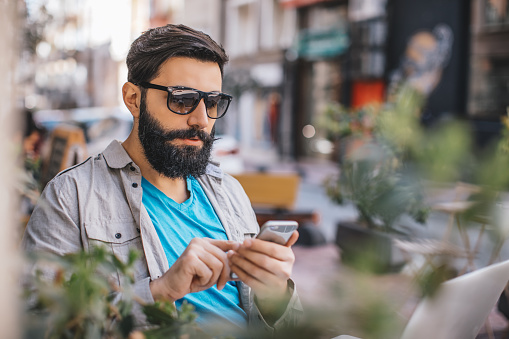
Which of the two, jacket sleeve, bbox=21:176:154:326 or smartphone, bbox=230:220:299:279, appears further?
jacket sleeve, bbox=21:176:154:326

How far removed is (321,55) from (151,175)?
17568mm

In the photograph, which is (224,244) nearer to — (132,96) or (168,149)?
(168,149)

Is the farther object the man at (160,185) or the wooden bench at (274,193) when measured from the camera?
the wooden bench at (274,193)

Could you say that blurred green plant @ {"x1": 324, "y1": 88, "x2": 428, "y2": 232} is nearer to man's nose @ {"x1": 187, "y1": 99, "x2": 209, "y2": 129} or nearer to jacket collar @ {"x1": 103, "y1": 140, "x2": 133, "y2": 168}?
man's nose @ {"x1": 187, "y1": 99, "x2": 209, "y2": 129}

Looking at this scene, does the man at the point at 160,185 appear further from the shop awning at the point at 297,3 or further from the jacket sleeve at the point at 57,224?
the shop awning at the point at 297,3

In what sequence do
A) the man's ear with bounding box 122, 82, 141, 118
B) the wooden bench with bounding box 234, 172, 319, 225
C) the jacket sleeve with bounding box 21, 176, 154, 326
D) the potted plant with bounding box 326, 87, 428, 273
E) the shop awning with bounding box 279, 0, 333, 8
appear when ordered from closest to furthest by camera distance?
the potted plant with bounding box 326, 87, 428, 273 → the jacket sleeve with bounding box 21, 176, 154, 326 → the man's ear with bounding box 122, 82, 141, 118 → the wooden bench with bounding box 234, 172, 319, 225 → the shop awning with bounding box 279, 0, 333, 8

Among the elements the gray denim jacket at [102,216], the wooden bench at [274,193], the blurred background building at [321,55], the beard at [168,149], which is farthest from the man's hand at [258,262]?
the wooden bench at [274,193]

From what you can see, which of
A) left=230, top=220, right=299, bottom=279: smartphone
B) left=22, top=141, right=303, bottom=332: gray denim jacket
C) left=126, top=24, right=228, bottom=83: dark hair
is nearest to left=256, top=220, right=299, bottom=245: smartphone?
left=230, top=220, right=299, bottom=279: smartphone

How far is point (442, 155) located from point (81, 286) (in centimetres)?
47

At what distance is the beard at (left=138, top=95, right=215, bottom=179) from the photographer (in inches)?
69.3

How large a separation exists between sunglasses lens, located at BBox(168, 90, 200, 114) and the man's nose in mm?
16

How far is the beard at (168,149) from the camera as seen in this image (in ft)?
5.78

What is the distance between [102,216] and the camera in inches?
63.6

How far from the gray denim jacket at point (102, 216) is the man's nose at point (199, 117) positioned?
243 millimetres
